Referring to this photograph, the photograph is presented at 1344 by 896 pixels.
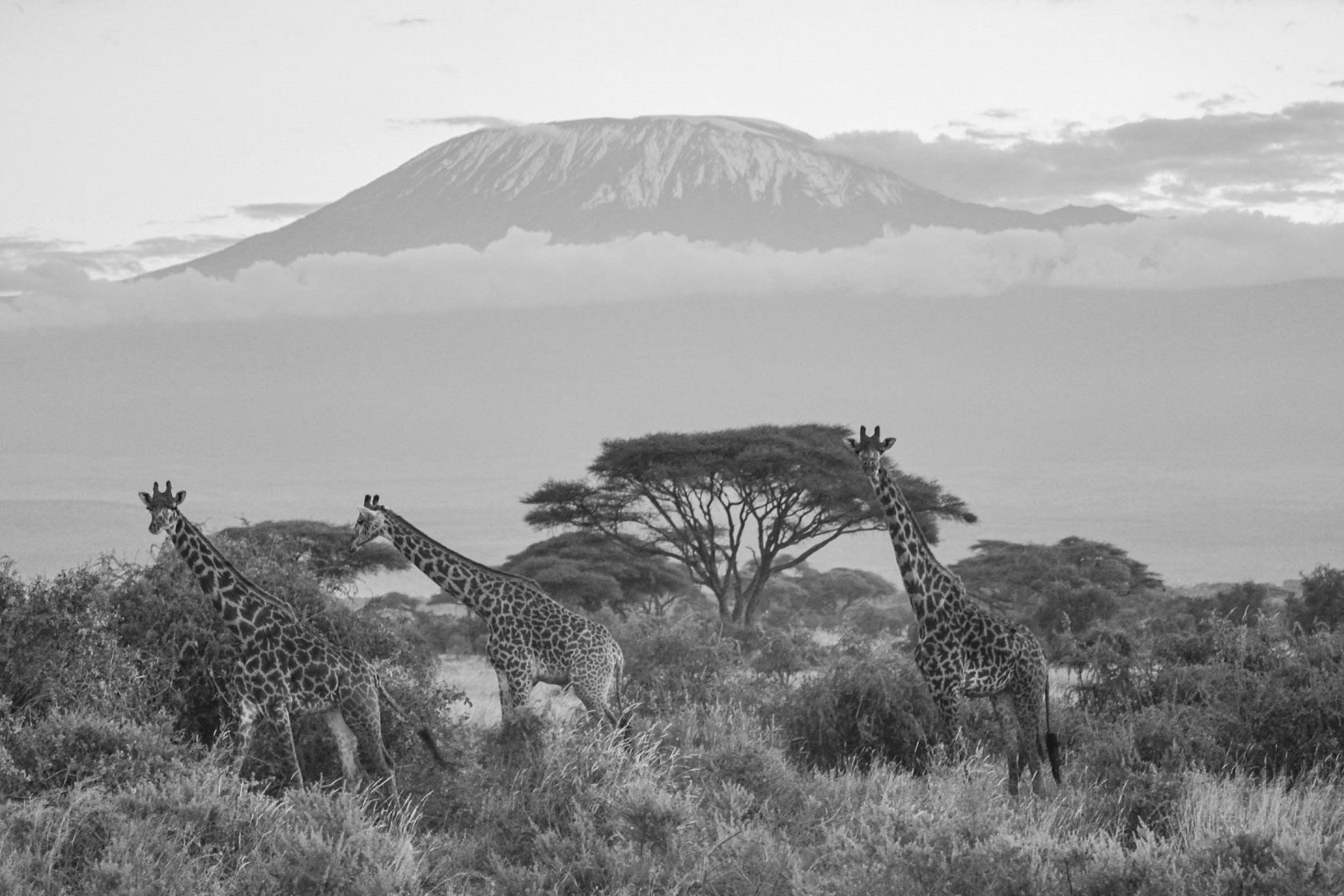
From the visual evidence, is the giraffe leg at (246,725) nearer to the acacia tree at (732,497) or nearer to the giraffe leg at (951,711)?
the giraffe leg at (951,711)

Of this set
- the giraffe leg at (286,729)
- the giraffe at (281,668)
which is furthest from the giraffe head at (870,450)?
the giraffe leg at (286,729)

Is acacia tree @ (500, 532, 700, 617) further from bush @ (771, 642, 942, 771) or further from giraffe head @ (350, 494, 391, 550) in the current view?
giraffe head @ (350, 494, 391, 550)

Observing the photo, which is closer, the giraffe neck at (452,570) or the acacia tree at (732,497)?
the giraffe neck at (452,570)

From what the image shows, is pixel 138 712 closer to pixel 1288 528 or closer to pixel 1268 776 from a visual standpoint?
pixel 1268 776

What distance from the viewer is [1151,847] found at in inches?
372

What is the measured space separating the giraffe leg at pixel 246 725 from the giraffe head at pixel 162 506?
1425 millimetres

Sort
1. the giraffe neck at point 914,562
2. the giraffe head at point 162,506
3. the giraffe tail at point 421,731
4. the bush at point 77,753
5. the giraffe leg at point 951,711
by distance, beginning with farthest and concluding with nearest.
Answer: the giraffe neck at point 914,562 → the giraffe leg at point 951,711 → the giraffe tail at point 421,731 → the giraffe head at point 162,506 → the bush at point 77,753

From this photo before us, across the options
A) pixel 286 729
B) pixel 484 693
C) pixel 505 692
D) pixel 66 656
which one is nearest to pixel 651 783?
pixel 286 729

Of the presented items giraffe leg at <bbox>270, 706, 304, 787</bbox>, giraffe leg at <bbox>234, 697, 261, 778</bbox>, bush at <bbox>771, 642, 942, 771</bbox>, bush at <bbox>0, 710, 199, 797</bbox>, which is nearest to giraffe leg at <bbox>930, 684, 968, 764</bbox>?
bush at <bbox>771, 642, 942, 771</bbox>

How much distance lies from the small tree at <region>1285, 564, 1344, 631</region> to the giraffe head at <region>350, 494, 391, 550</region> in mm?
18769

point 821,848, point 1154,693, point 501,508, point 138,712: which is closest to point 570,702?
point 1154,693

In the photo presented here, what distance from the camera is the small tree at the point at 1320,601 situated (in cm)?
2719

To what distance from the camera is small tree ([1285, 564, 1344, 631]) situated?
27.2m

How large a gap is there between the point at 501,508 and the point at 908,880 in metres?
134
